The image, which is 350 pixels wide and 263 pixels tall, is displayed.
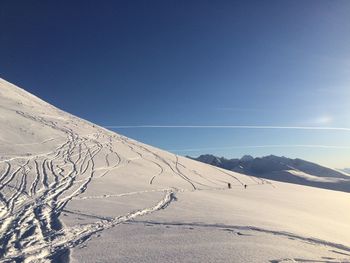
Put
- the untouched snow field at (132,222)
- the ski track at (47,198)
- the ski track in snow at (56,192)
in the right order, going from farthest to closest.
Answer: the ski track in snow at (56,192) → the ski track at (47,198) → the untouched snow field at (132,222)

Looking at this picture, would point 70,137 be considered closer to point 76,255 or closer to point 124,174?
point 124,174

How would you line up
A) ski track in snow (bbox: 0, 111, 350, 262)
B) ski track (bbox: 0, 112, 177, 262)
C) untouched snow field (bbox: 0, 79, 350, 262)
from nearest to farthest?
untouched snow field (bbox: 0, 79, 350, 262), ski track (bbox: 0, 112, 177, 262), ski track in snow (bbox: 0, 111, 350, 262)

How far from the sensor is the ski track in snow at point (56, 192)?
12414 millimetres

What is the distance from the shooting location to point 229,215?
1798 cm

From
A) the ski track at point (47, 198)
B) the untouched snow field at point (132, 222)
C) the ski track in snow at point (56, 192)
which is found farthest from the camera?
the ski track in snow at point (56, 192)

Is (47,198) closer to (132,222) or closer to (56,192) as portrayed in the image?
(56,192)

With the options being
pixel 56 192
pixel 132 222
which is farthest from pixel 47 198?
pixel 132 222

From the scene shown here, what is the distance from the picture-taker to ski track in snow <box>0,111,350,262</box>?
12.4 meters

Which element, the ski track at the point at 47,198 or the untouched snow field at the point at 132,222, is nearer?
the untouched snow field at the point at 132,222

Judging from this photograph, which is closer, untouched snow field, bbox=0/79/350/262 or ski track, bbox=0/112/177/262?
untouched snow field, bbox=0/79/350/262

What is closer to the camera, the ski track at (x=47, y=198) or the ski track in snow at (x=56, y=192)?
the ski track at (x=47, y=198)

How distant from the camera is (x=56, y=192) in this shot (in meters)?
23.2

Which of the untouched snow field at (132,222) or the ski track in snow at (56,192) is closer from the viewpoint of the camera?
the untouched snow field at (132,222)

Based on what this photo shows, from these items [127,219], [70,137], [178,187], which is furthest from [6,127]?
[127,219]
